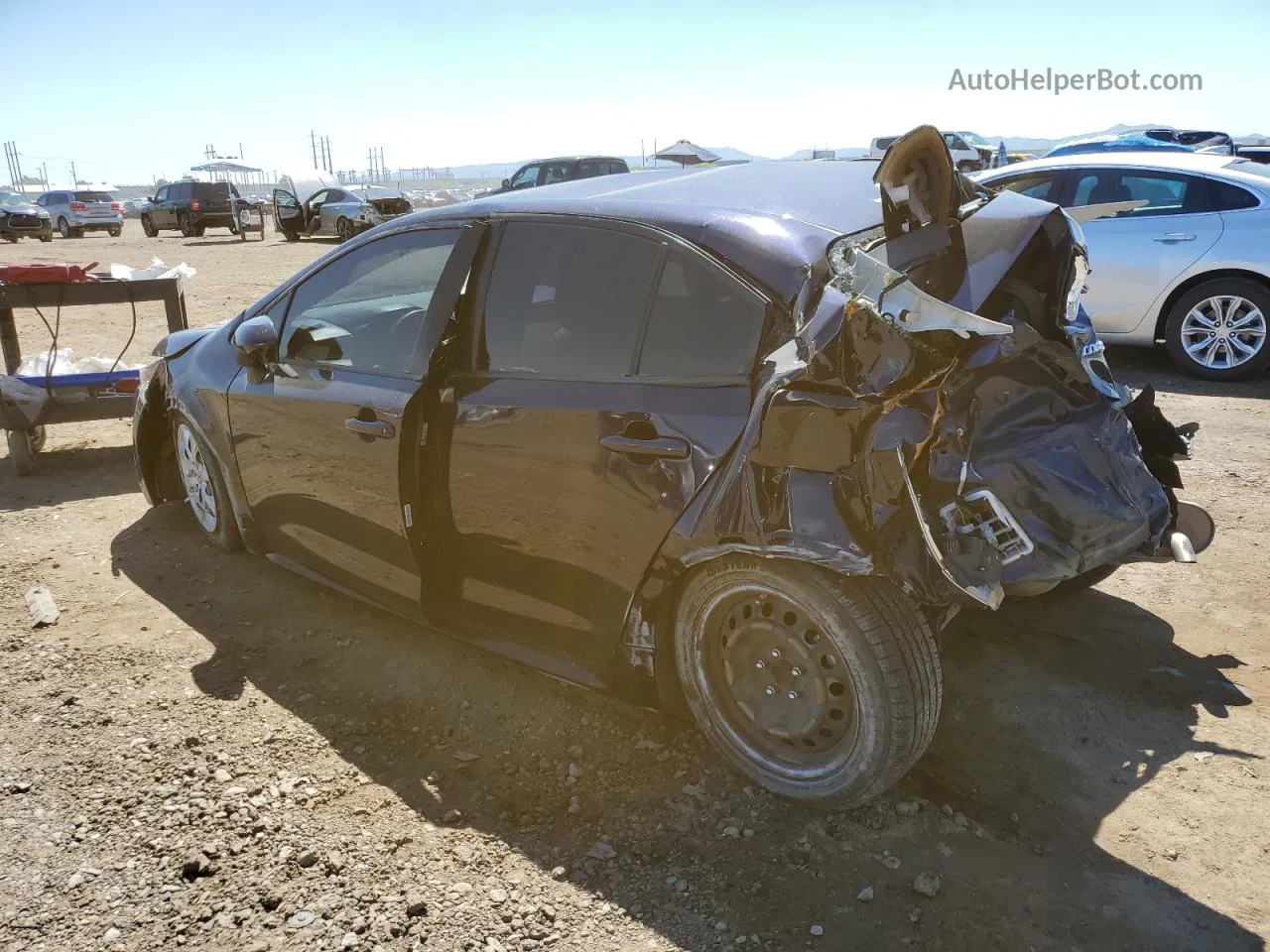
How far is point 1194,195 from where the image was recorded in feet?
25.1

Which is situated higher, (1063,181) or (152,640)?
(1063,181)

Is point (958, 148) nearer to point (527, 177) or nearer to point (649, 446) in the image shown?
point (527, 177)

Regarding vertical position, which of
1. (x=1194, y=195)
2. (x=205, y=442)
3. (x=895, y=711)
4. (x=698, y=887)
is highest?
(x=1194, y=195)

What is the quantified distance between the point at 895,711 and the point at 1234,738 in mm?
1323

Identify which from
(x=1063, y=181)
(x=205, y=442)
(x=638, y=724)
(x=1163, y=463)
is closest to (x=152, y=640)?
(x=205, y=442)

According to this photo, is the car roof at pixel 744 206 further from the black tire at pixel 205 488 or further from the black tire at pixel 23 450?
the black tire at pixel 23 450

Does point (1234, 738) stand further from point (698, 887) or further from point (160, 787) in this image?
point (160, 787)

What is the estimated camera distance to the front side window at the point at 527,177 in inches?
808

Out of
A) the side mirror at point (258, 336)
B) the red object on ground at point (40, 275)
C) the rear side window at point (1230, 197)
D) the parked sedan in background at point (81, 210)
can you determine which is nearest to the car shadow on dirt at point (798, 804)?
the side mirror at point (258, 336)

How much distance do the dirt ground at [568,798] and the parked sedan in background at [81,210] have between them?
1361 inches

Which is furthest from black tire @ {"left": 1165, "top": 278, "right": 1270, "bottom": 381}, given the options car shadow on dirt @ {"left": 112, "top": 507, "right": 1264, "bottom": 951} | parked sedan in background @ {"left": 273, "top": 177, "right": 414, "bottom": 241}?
parked sedan in background @ {"left": 273, "top": 177, "right": 414, "bottom": 241}

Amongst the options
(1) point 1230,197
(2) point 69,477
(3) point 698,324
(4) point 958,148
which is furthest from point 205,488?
(4) point 958,148

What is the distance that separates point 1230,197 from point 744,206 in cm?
642

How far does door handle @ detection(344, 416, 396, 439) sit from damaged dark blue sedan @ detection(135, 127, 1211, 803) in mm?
10
